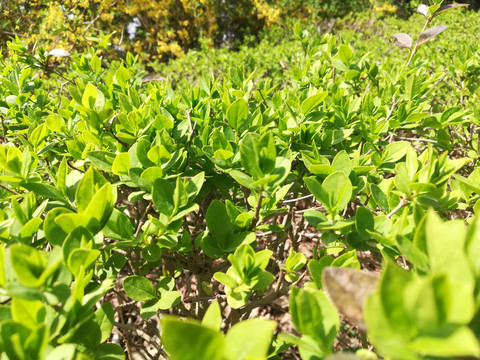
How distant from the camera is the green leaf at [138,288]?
1118 mm

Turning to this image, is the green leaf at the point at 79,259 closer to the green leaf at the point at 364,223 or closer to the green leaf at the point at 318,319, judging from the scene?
the green leaf at the point at 318,319

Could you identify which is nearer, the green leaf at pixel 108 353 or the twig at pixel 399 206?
the green leaf at pixel 108 353

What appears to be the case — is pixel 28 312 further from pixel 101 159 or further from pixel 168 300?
pixel 101 159

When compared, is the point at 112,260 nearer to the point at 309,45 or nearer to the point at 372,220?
the point at 372,220

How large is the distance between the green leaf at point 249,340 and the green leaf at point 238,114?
A: 0.94 m

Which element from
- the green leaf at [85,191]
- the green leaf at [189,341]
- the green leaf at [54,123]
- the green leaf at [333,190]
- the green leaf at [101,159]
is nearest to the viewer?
the green leaf at [189,341]

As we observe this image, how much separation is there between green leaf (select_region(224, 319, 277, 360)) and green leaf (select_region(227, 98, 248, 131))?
941 mm

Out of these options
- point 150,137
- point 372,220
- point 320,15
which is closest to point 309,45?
point 150,137

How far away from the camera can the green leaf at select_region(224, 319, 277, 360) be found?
0.54m

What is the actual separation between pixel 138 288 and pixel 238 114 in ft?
2.51

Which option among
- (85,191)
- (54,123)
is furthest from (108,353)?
(54,123)

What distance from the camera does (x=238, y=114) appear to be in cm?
138

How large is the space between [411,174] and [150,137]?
1022 millimetres

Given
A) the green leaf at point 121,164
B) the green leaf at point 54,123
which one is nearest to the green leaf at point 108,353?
the green leaf at point 121,164
